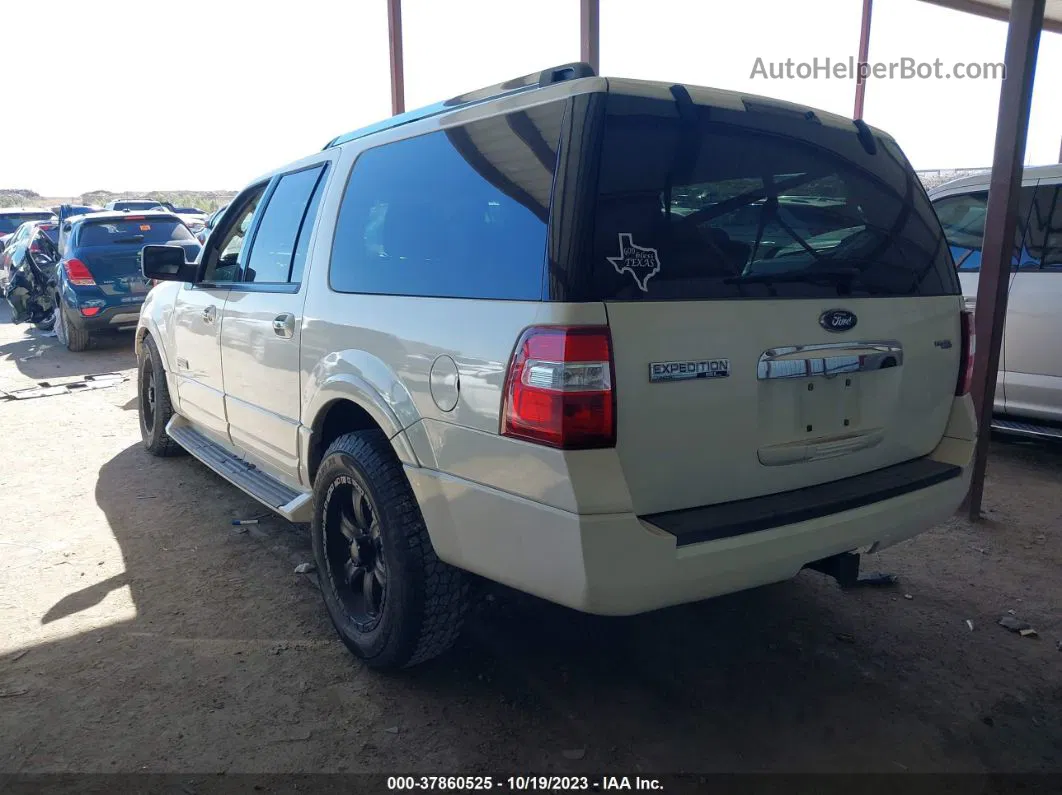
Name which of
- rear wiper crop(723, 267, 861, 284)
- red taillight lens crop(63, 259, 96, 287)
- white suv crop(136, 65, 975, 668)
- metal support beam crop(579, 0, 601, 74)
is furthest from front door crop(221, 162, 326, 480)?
red taillight lens crop(63, 259, 96, 287)

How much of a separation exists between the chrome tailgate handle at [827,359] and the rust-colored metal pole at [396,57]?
6.31 metres

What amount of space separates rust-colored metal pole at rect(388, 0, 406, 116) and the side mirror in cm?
384

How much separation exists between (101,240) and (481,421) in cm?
1008

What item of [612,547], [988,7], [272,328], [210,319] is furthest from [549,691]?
[988,7]

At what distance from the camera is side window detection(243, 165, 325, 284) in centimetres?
355

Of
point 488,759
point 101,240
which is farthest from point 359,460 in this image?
point 101,240

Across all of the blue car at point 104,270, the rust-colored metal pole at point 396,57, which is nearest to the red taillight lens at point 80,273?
the blue car at point 104,270

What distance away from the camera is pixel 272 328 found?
353 centimetres

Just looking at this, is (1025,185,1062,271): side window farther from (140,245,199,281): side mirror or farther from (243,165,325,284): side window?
(140,245,199,281): side mirror

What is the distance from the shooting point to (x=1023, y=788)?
234 centimetres

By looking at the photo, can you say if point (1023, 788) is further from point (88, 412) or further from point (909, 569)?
point (88, 412)

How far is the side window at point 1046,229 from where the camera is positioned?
5.24 metres

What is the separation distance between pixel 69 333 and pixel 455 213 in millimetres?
10290

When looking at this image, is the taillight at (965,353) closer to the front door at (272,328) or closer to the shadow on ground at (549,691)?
the shadow on ground at (549,691)
